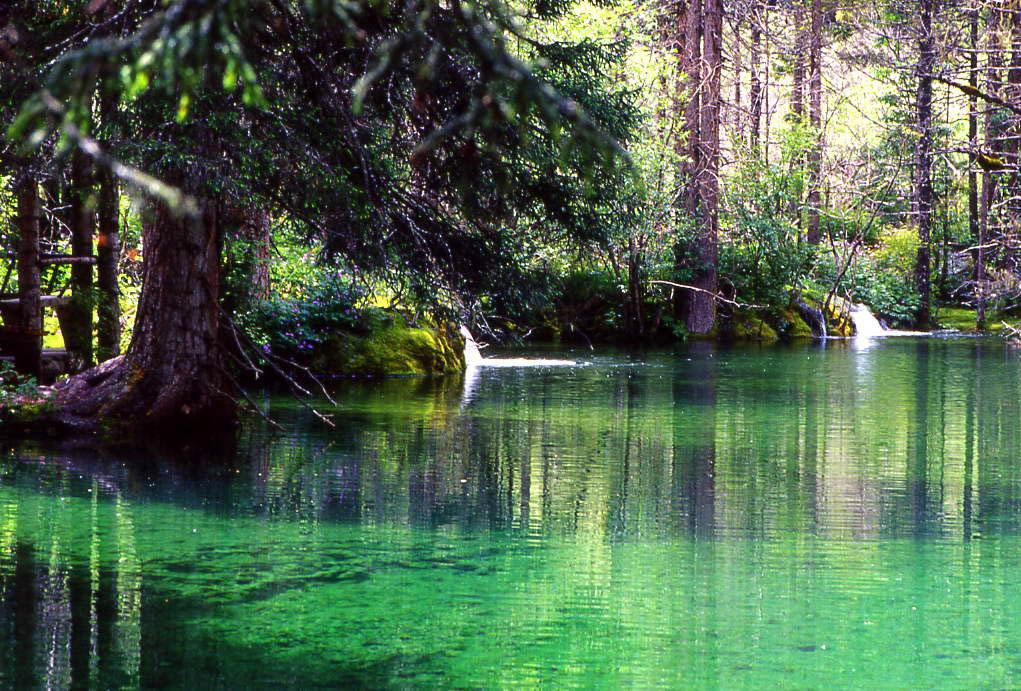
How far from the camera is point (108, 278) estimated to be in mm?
14406

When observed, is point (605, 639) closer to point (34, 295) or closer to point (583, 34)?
point (34, 295)

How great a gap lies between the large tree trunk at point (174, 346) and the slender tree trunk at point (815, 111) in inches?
1011

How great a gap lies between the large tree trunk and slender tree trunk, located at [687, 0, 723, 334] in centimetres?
1855

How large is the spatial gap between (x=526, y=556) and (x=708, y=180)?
75.2 feet

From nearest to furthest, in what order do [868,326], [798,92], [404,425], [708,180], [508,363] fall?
[404,425]
[508,363]
[708,180]
[868,326]
[798,92]

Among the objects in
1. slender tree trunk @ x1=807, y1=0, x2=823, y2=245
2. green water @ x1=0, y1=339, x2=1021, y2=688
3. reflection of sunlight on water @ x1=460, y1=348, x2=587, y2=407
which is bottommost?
green water @ x1=0, y1=339, x2=1021, y2=688

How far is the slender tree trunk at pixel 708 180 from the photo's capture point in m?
29.2

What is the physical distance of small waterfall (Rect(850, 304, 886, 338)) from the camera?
32.9 meters

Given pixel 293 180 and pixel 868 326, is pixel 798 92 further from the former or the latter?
pixel 293 180

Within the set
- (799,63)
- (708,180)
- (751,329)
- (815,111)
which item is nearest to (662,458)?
(708,180)

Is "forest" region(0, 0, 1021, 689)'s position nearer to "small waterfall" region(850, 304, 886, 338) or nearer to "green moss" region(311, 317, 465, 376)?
"green moss" region(311, 317, 465, 376)

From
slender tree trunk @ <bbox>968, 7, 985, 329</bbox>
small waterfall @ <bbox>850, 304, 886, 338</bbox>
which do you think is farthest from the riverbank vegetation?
small waterfall @ <bbox>850, 304, 886, 338</bbox>

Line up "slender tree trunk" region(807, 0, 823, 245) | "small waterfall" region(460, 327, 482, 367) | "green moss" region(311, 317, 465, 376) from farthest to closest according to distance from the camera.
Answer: "slender tree trunk" region(807, 0, 823, 245), "small waterfall" region(460, 327, 482, 367), "green moss" region(311, 317, 465, 376)

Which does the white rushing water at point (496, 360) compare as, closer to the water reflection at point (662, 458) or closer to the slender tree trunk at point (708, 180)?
the water reflection at point (662, 458)
